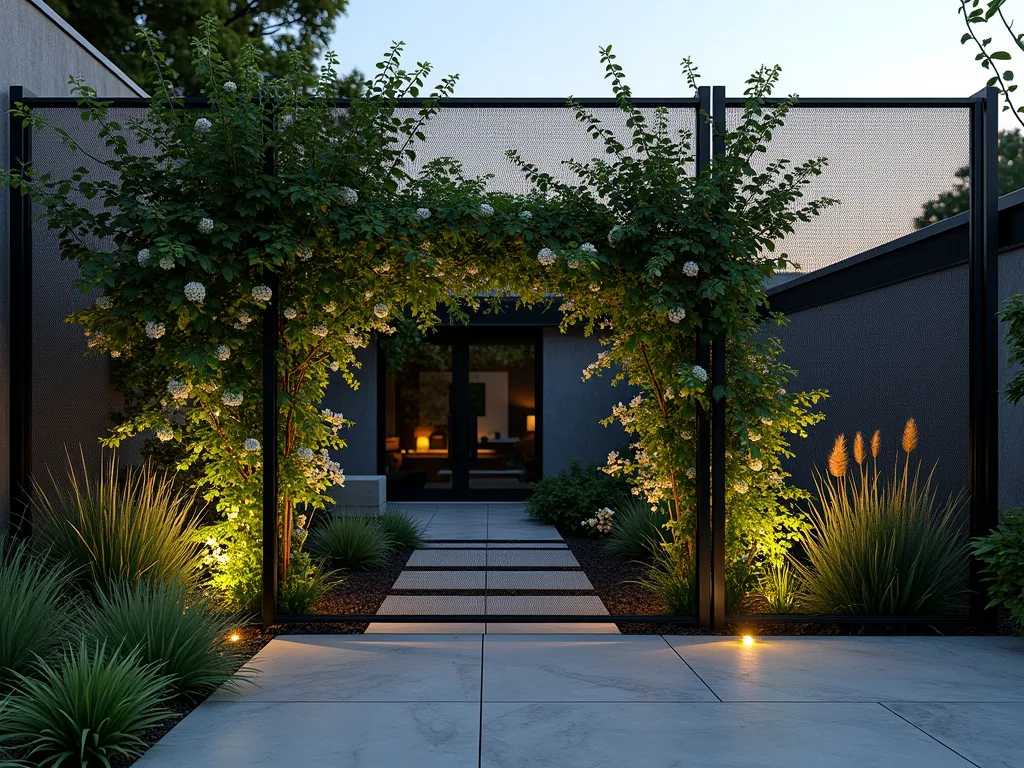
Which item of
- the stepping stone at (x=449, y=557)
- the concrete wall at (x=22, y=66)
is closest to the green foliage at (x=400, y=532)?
the stepping stone at (x=449, y=557)

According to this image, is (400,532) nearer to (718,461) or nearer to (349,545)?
(349,545)

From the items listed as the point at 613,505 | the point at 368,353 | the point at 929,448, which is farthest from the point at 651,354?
the point at 368,353

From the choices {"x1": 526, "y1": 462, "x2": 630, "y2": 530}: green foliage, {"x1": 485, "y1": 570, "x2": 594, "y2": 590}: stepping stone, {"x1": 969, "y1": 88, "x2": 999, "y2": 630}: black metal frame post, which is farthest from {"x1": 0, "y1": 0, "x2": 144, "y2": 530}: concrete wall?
{"x1": 526, "y1": 462, "x2": 630, "y2": 530}: green foliage

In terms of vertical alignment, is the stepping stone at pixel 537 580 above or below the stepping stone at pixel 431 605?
below

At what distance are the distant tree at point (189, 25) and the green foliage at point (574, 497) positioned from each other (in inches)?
252

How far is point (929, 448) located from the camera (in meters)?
5.80

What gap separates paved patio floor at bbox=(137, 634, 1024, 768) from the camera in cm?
300

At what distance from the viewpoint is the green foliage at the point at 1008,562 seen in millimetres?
4238

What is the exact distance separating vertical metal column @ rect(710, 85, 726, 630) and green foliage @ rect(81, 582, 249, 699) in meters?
2.50

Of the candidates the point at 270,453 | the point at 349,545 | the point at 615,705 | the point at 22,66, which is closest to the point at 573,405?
the point at 349,545

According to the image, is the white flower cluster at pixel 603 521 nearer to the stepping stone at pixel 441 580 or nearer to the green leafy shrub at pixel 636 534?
the green leafy shrub at pixel 636 534

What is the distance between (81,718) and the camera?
291cm

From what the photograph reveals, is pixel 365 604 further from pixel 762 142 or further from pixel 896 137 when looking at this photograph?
pixel 896 137

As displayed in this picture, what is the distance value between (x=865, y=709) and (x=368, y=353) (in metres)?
10.0
